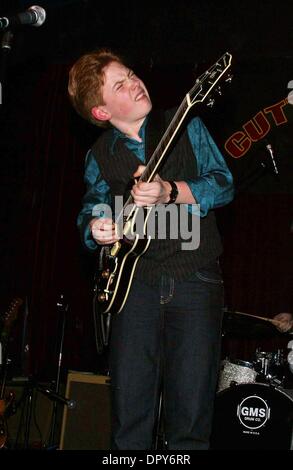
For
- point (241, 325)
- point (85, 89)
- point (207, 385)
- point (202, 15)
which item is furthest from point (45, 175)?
point (207, 385)

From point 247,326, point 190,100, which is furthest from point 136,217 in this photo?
point 247,326

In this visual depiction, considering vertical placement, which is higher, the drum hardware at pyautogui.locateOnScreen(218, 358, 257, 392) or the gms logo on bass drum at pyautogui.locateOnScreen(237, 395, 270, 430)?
the drum hardware at pyautogui.locateOnScreen(218, 358, 257, 392)

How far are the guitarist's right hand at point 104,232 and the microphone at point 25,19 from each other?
894 mm

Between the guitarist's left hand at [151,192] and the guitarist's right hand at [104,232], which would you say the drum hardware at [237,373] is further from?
the guitarist's left hand at [151,192]

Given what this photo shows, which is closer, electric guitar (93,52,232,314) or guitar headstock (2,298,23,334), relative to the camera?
electric guitar (93,52,232,314)

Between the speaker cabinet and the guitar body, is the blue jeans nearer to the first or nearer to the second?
the guitar body

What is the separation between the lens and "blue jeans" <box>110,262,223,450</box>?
7.66ft

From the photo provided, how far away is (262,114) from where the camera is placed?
658 centimetres

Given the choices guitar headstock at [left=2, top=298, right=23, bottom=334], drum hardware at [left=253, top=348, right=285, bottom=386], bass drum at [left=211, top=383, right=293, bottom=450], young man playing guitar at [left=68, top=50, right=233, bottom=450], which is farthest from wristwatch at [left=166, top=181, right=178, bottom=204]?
guitar headstock at [left=2, top=298, right=23, bottom=334]

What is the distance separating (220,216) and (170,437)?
4584 mm

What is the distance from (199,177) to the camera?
2.45 meters

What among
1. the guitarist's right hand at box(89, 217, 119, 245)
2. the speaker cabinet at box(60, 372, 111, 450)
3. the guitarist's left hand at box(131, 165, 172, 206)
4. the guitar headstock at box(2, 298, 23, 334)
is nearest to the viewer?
the guitarist's left hand at box(131, 165, 172, 206)

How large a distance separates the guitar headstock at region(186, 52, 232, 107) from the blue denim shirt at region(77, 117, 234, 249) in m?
0.11

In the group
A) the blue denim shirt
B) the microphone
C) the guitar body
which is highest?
the microphone
